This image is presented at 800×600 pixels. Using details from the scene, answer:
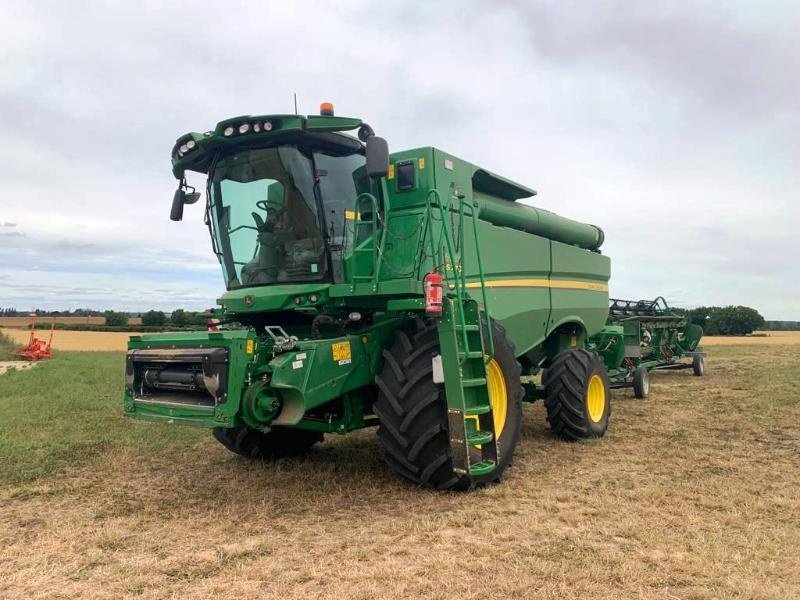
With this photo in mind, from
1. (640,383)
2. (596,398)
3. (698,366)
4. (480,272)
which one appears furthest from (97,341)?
(480,272)

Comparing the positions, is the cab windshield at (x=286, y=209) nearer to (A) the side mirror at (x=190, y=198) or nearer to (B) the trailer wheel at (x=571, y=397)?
(A) the side mirror at (x=190, y=198)

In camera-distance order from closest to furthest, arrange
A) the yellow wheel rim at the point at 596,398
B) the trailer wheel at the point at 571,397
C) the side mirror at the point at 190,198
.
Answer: the side mirror at the point at 190,198
the trailer wheel at the point at 571,397
the yellow wheel rim at the point at 596,398

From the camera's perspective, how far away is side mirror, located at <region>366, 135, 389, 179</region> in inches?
183

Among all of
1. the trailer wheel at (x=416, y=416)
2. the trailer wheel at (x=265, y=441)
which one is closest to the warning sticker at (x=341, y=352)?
the trailer wheel at (x=416, y=416)

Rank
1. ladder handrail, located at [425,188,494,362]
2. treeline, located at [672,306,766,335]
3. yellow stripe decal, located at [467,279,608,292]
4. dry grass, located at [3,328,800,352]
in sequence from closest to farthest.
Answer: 1. ladder handrail, located at [425,188,494,362]
2. yellow stripe decal, located at [467,279,608,292]
3. dry grass, located at [3,328,800,352]
4. treeline, located at [672,306,766,335]

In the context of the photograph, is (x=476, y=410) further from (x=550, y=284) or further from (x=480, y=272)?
(x=550, y=284)

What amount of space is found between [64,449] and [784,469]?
6.98m

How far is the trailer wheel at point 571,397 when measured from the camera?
685 centimetres

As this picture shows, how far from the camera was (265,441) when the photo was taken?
6.08 m

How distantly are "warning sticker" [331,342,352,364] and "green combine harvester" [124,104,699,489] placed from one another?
0.01 meters

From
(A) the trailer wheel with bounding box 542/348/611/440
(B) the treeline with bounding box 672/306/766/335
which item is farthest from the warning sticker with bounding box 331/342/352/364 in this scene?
(B) the treeline with bounding box 672/306/766/335

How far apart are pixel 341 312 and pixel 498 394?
1.58 metres

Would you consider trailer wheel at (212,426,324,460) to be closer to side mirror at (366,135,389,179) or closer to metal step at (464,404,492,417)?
metal step at (464,404,492,417)

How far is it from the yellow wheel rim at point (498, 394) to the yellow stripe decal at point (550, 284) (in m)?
0.82
